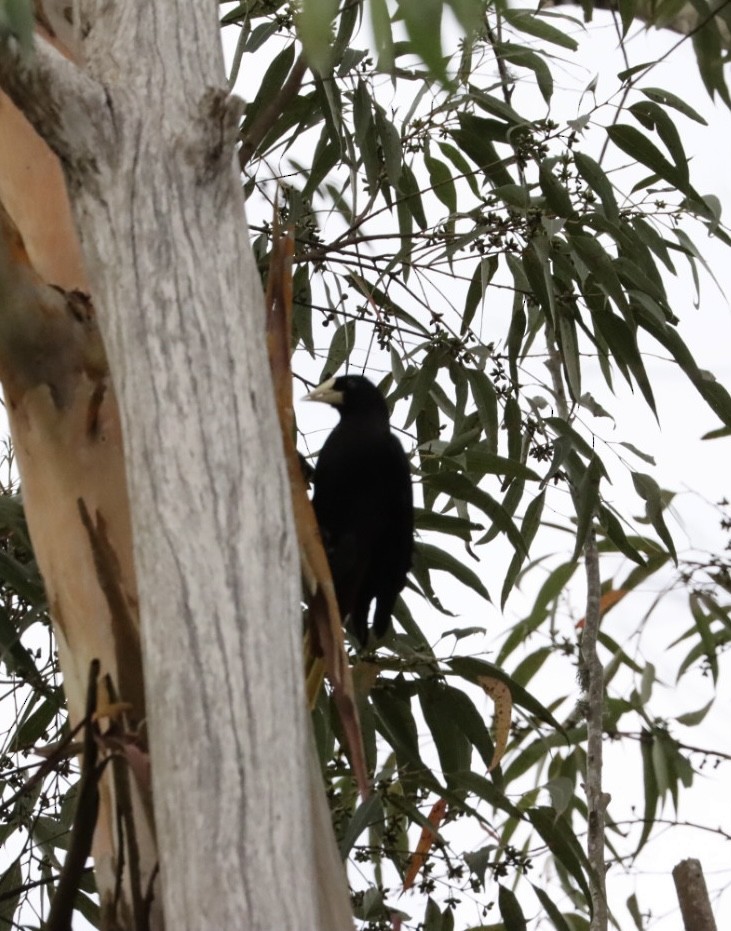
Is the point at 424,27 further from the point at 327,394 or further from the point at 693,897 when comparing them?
the point at 327,394

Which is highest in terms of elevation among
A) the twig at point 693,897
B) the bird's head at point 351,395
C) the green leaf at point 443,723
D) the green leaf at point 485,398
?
the bird's head at point 351,395

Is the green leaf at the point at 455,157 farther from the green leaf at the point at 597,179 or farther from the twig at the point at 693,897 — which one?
the twig at the point at 693,897

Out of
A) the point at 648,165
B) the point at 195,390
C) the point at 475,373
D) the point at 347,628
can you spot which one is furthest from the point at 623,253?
the point at 195,390

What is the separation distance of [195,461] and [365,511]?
89 centimetres

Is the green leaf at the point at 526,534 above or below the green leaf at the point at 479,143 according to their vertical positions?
below

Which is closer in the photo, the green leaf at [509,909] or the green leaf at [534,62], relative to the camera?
the green leaf at [509,909]

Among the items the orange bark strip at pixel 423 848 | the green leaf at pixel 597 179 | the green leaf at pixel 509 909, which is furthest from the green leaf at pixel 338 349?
the green leaf at pixel 509 909

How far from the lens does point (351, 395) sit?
6.05ft

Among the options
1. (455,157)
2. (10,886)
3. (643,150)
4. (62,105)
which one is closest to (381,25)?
(62,105)

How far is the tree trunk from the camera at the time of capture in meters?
0.76

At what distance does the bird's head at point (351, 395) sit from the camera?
1834 mm

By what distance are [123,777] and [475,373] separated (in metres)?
0.92

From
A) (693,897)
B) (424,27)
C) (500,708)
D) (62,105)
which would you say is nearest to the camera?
(424,27)

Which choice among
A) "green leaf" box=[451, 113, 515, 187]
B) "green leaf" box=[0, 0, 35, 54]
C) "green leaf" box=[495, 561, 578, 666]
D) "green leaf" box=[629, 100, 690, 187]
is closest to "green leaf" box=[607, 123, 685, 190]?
"green leaf" box=[629, 100, 690, 187]
